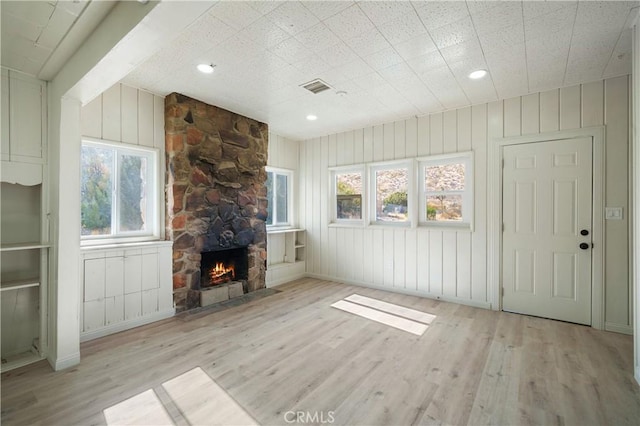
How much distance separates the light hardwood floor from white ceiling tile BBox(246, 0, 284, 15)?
2806 mm

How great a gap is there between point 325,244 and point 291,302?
5.25 ft

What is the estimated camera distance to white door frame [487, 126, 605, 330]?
125 inches

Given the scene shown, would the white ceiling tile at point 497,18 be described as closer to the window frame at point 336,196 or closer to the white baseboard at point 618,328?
the window frame at point 336,196

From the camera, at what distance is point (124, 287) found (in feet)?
10.4

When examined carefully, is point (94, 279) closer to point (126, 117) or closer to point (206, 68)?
point (126, 117)

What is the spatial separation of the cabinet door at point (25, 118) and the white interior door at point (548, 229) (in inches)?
200

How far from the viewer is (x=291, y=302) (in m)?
4.18

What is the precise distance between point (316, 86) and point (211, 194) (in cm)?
202

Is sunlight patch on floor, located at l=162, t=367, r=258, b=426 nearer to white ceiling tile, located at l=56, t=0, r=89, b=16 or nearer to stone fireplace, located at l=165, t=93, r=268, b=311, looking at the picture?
stone fireplace, located at l=165, t=93, r=268, b=311

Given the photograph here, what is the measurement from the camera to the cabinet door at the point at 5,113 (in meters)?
2.40

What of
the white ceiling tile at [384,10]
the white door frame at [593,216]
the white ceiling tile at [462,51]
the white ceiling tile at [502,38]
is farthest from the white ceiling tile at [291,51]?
the white door frame at [593,216]

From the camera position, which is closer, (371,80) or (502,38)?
(502,38)

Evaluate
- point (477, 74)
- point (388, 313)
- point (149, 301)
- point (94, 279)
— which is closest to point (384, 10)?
point (477, 74)

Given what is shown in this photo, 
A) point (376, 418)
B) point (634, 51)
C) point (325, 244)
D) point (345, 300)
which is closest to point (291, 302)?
point (345, 300)
